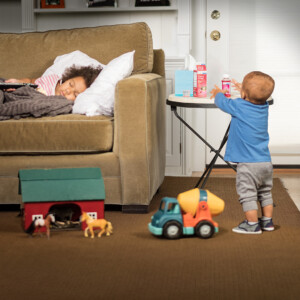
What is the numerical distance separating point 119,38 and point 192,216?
1423mm

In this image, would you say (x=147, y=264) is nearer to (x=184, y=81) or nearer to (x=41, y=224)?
(x=41, y=224)

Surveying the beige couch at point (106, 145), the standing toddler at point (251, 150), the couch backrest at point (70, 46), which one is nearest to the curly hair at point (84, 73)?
the couch backrest at point (70, 46)

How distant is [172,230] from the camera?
8.33 ft

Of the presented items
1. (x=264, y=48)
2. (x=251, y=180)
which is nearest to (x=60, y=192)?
(x=251, y=180)

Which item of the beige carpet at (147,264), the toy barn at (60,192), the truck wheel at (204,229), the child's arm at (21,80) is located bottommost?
the beige carpet at (147,264)

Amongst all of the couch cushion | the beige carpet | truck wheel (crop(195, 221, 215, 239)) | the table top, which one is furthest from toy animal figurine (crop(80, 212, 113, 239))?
the table top

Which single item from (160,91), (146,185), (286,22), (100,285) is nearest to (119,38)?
(160,91)

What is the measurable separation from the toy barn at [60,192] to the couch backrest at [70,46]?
106 cm

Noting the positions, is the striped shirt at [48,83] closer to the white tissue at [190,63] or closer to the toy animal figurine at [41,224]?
the white tissue at [190,63]

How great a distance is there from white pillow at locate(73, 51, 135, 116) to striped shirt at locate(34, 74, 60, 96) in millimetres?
253

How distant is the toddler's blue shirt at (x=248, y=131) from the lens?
8.66ft

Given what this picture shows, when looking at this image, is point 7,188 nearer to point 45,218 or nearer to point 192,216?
point 45,218

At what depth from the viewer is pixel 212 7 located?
438 cm

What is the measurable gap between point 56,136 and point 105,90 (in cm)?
41
